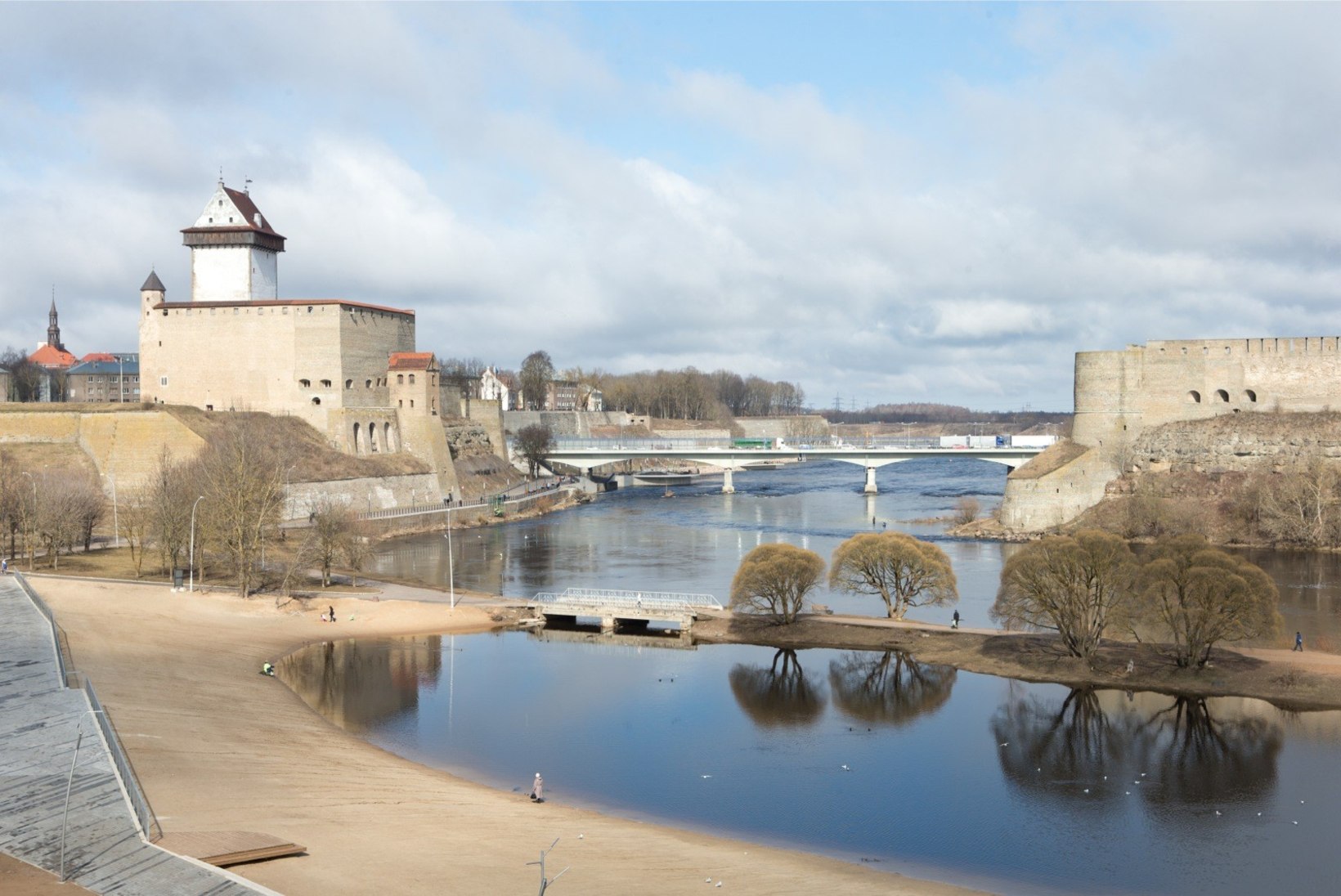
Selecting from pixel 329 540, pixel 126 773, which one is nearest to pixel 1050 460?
pixel 329 540

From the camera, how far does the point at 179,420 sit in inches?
2188

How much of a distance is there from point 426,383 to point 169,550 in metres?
32.0

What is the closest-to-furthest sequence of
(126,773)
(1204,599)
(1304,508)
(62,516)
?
(126,773), (1204,599), (62,516), (1304,508)

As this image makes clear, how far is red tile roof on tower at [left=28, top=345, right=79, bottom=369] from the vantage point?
106m

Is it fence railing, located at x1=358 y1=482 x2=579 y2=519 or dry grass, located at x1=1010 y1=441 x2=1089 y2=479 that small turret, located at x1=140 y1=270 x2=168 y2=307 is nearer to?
fence railing, located at x1=358 y1=482 x2=579 y2=519

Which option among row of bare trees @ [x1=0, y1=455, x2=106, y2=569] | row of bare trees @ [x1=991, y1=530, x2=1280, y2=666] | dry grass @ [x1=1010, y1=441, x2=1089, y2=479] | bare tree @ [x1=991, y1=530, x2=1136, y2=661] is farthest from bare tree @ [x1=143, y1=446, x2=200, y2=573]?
dry grass @ [x1=1010, y1=441, x2=1089, y2=479]

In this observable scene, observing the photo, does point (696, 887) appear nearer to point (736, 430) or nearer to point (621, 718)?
point (621, 718)

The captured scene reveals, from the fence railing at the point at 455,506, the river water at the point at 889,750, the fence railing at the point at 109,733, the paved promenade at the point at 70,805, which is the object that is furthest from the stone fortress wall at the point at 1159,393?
the paved promenade at the point at 70,805

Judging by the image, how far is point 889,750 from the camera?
22.2 m

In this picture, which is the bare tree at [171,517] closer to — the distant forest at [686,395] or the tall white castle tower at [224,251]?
the tall white castle tower at [224,251]

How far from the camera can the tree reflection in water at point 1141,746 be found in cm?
1994

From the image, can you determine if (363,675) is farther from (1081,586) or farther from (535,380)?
(535,380)

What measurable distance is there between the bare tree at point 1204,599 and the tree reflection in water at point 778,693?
26.6ft

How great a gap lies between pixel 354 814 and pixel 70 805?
12.6 feet
